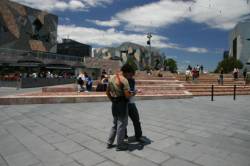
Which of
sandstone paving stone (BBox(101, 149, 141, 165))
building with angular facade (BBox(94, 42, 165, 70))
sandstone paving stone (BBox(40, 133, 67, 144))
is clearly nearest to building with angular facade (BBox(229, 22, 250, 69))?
building with angular facade (BBox(94, 42, 165, 70))

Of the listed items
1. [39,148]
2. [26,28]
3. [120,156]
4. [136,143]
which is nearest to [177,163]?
[120,156]

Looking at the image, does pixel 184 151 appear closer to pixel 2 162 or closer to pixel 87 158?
pixel 87 158

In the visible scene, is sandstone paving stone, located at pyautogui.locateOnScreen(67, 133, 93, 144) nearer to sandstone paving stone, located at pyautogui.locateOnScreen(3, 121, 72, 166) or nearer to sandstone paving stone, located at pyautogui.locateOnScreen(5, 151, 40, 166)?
sandstone paving stone, located at pyautogui.locateOnScreen(3, 121, 72, 166)

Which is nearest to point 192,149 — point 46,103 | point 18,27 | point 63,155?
point 63,155

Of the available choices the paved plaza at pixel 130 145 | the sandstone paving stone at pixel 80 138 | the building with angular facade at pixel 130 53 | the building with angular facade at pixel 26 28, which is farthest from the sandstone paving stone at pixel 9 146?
the building with angular facade at pixel 130 53

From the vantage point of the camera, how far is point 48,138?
5309mm

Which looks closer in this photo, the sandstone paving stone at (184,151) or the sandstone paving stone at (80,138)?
the sandstone paving stone at (184,151)

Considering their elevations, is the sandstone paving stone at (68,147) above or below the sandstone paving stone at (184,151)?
above

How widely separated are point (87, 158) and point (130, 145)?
1.06m

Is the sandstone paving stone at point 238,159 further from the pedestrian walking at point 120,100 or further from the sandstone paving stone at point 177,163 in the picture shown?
the pedestrian walking at point 120,100

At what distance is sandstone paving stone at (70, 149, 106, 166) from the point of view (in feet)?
12.9

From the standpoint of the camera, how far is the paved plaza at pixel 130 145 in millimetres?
4020

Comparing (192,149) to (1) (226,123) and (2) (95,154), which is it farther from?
(1) (226,123)

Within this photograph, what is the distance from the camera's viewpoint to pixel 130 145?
4840mm
